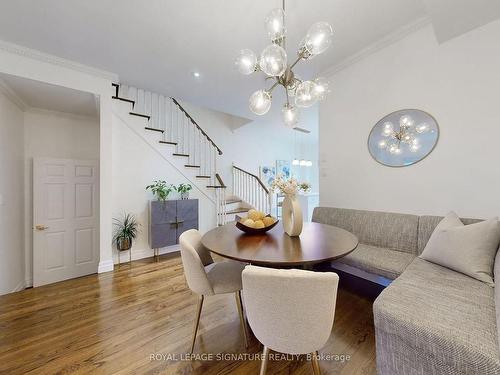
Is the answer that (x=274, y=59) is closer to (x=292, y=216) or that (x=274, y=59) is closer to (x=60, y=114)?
(x=292, y=216)

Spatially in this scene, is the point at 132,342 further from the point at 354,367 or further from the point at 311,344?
the point at 354,367

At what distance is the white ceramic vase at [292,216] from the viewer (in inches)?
65.4

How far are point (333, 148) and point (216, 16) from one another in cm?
219

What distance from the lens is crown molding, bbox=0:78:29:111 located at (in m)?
2.49

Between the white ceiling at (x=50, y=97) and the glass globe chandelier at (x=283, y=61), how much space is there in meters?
2.52

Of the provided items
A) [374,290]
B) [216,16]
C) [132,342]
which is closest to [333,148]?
[374,290]

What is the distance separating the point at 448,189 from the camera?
2139 mm

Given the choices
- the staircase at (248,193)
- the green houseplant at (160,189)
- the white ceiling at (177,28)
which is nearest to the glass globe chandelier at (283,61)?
the white ceiling at (177,28)

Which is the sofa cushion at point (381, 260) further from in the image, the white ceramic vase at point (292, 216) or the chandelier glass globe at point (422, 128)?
the chandelier glass globe at point (422, 128)

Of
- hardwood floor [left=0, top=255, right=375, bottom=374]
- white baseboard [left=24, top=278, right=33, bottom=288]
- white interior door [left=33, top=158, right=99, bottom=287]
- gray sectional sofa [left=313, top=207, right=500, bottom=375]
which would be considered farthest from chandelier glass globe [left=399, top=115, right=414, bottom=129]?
white baseboard [left=24, top=278, right=33, bottom=288]

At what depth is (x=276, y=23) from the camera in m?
1.48

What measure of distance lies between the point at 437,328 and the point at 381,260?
997 millimetres

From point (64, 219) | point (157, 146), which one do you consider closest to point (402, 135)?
point (157, 146)

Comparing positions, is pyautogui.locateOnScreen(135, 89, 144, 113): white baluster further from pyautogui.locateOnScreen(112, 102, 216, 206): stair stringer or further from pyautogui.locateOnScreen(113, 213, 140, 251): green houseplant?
pyautogui.locateOnScreen(113, 213, 140, 251): green houseplant
